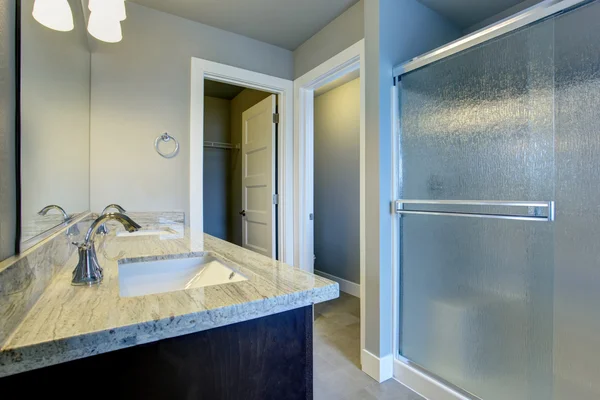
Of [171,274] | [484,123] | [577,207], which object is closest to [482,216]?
[577,207]

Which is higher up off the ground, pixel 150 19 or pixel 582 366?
pixel 150 19

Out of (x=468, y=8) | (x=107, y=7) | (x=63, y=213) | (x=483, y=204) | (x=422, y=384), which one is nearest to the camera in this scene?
(x=63, y=213)

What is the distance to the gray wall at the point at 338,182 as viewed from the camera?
321 cm

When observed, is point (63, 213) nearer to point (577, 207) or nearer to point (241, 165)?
point (577, 207)

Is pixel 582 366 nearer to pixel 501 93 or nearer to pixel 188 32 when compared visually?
pixel 501 93

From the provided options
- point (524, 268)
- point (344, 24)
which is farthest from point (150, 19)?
point (524, 268)

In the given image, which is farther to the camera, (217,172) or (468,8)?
(217,172)

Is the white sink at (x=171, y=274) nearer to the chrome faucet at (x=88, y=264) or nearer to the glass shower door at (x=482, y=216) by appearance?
the chrome faucet at (x=88, y=264)

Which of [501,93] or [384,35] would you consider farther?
[384,35]

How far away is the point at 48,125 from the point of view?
2.89 ft

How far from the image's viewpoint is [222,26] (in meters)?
2.28

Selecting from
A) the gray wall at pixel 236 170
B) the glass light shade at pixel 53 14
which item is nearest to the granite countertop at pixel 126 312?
the glass light shade at pixel 53 14

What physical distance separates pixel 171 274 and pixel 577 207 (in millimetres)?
1663

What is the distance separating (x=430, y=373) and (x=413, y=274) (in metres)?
0.53
